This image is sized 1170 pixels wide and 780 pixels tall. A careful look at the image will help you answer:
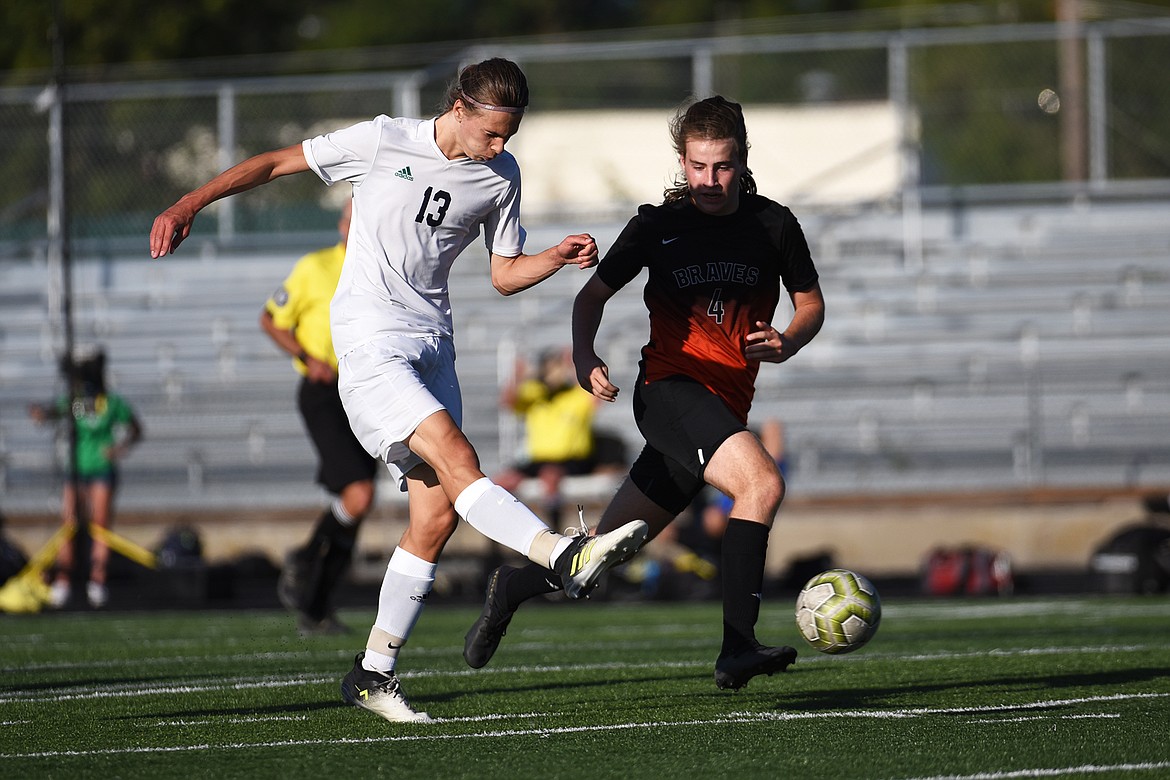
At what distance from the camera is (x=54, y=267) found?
653 inches

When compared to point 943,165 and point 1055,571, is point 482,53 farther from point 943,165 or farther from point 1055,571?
point 1055,571

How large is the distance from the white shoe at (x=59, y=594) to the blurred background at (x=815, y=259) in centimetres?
295

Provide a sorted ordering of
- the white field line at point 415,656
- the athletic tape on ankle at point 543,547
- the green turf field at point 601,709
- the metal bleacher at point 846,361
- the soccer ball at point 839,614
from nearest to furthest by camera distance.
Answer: the green turf field at point 601,709 → the athletic tape on ankle at point 543,547 → the soccer ball at point 839,614 → the white field line at point 415,656 → the metal bleacher at point 846,361

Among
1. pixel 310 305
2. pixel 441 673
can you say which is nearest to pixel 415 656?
pixel 441 673

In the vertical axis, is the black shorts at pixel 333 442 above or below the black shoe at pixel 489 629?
above

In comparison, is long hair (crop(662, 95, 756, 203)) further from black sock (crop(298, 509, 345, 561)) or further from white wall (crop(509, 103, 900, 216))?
white wall (crop(509, 103, 900, 216))

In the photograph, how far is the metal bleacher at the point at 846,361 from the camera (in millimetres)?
15633

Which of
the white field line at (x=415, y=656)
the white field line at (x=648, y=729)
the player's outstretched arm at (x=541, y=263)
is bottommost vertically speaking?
the white field line at (x=415, y=656)

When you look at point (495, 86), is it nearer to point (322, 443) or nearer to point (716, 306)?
point (716, 306)

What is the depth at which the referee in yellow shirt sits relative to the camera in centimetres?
805

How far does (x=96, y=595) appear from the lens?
12.2m

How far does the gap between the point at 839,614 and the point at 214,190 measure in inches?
91.7

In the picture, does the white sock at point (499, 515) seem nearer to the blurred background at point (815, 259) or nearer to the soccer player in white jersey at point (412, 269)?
the soccer player in white jersey at point (412, 269)

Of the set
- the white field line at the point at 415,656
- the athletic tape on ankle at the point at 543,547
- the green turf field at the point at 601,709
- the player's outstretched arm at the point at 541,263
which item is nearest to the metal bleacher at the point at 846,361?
the green turf field at the point at 601,709
